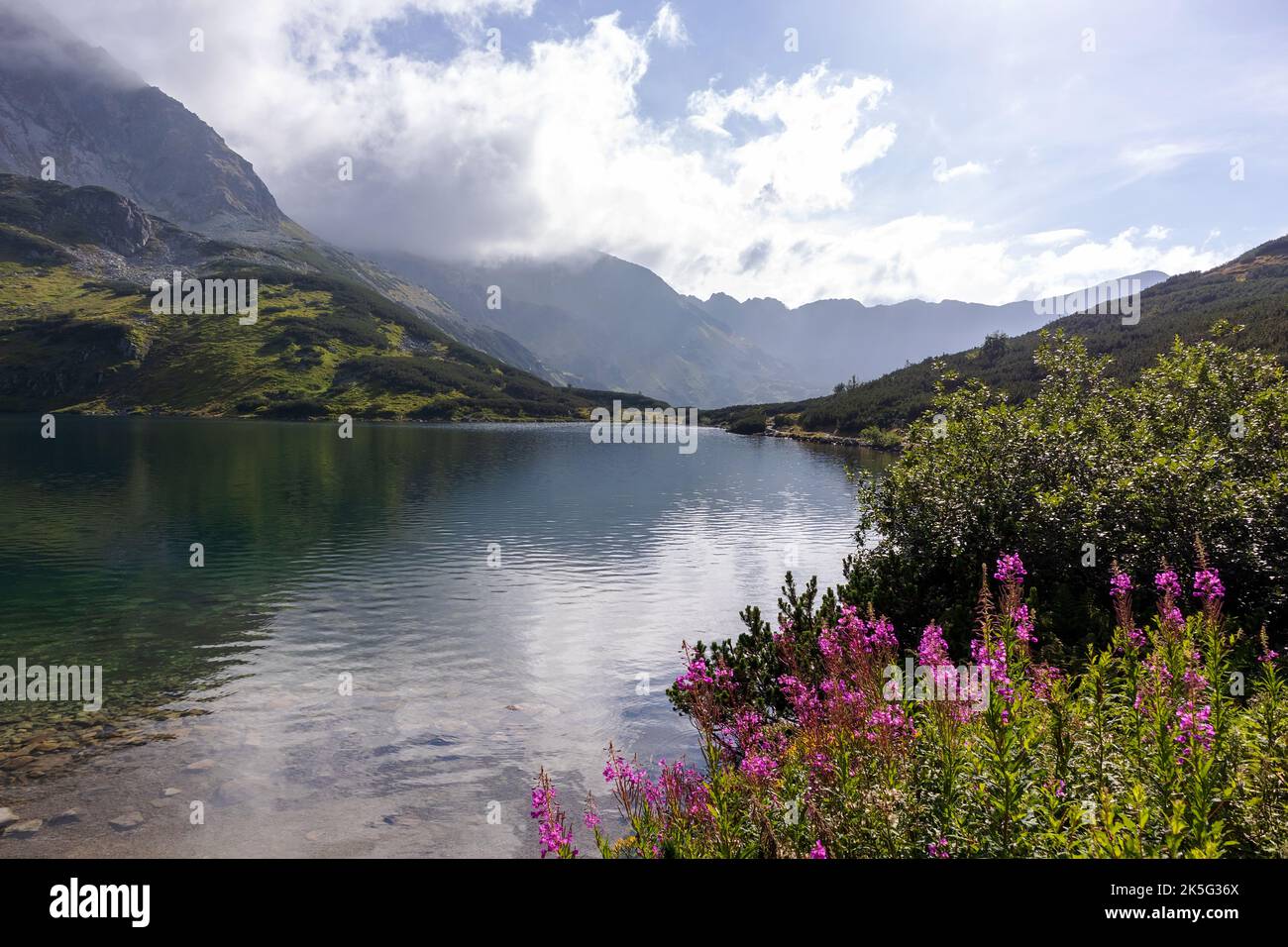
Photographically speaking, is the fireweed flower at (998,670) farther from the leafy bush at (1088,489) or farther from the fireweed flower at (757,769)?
the leafy bush at (1088,489)

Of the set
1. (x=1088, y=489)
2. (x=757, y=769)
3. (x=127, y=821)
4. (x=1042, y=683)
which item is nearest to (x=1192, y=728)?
(x=1042, y=683)

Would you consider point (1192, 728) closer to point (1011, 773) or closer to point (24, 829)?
point (1011, 773)

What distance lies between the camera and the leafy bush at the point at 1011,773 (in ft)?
21.6

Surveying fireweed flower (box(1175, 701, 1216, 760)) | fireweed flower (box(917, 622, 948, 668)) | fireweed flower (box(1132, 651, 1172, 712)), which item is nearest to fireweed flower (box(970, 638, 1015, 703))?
fireweed flower (box(917, 622, 948, 668))

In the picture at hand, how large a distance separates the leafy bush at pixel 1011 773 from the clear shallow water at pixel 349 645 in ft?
20.7

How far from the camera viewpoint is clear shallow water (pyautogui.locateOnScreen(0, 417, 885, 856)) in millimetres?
13961

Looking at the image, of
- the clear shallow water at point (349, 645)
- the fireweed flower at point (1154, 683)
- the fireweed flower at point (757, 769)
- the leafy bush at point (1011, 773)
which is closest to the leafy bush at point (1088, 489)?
the leafy bush at point (1011, 773)

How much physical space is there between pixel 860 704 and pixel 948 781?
2.03 metres

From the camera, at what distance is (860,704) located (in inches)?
380

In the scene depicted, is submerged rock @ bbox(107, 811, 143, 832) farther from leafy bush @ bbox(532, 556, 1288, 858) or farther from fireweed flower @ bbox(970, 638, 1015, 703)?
fireweed flower @ bbox(970, 638, 1015, 703)

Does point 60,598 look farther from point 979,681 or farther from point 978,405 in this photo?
point 978,405

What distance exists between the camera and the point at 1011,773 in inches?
261

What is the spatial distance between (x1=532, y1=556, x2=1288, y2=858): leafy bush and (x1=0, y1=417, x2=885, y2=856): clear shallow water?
6.30 m

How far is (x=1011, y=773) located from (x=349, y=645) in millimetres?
23420
